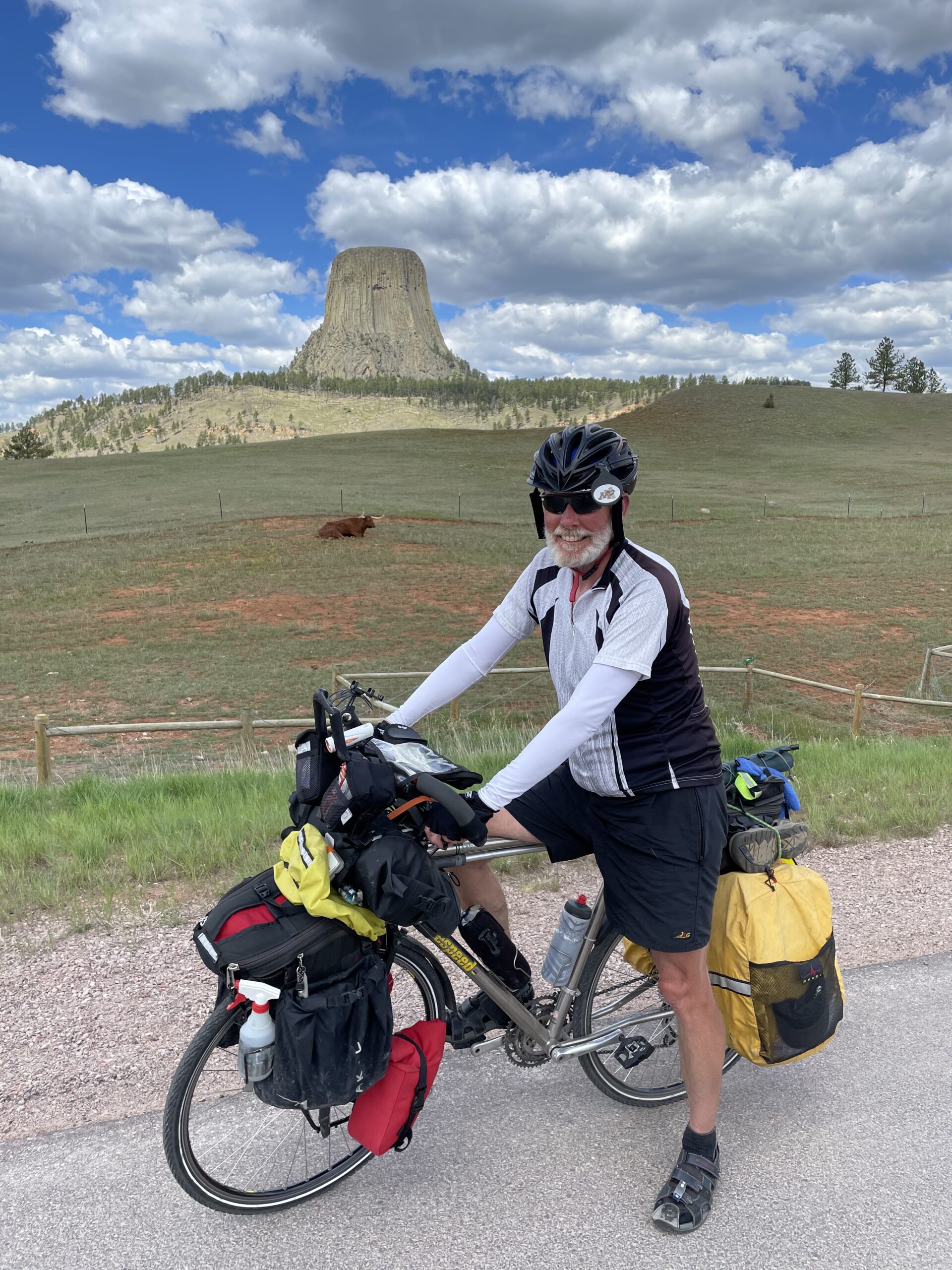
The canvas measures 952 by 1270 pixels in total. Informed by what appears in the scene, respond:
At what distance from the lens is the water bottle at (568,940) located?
109 inches

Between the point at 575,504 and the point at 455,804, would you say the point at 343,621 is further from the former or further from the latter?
the point at 455,804

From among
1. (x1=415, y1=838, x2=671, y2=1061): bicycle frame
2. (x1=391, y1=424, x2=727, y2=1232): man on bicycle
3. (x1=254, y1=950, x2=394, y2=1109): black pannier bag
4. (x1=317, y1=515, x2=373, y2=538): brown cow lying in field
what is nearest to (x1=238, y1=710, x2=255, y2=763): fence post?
(x1=415, y1=838, x2=671, y2=1061): bicycle frame

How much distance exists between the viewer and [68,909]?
397 centimetres

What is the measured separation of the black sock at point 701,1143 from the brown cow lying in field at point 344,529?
27.0 metres

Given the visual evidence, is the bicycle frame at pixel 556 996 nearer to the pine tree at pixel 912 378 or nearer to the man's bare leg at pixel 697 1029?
the man's bare leg at pixel 697 1029

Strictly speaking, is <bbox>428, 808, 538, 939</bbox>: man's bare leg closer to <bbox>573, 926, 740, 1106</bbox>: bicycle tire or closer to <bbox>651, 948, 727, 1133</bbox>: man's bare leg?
<bbox>573, 926, 740, 1106</bbox>: bicycle tire

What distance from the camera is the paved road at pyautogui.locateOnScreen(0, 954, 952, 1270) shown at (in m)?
2.21

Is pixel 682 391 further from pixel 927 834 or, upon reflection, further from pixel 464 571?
pixel 927 834

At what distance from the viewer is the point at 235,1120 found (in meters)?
2.56

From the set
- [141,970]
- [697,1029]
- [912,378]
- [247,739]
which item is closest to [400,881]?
[697,1029]

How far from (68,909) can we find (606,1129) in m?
2.63

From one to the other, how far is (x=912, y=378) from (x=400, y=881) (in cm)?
12729

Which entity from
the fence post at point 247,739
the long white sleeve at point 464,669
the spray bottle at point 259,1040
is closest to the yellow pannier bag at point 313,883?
the spray bottle at point 259,1040

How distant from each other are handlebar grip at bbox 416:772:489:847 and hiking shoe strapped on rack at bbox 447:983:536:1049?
84 cm
